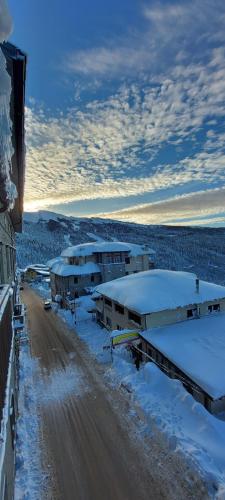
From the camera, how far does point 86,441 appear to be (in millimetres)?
14086

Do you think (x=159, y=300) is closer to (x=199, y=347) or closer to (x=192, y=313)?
(x=192, y=313)

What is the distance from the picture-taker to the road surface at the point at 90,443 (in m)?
11.1

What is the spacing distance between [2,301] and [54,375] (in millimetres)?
17038

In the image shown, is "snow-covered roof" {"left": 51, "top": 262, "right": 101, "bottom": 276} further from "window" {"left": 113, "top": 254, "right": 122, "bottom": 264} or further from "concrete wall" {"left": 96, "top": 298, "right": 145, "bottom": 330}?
"concrete wall" {"left": 96, "top": 298, "right": 145, "bottom": 330}

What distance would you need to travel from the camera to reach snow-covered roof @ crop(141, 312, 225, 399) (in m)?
15.0

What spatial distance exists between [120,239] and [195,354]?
5150 inches

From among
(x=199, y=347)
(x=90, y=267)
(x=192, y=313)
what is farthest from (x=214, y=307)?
(x=90, y=267)

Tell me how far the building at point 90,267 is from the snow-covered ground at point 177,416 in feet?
65.7

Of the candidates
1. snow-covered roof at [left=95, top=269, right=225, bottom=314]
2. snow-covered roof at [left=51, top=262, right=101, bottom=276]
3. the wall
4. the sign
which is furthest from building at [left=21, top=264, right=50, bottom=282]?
the sign

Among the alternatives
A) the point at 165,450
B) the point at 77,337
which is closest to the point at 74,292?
the point at 77,337

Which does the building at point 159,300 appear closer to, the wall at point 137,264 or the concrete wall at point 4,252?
the concrete wall at point 4,252

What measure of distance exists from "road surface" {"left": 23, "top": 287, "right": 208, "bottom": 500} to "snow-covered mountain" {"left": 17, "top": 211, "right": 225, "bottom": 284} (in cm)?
7420

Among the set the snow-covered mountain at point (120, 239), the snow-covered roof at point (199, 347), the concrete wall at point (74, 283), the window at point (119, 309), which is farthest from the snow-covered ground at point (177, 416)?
the snow-covered mountain at point (120, 239)

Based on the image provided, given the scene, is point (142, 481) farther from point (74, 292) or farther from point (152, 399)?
point (74, 292)
